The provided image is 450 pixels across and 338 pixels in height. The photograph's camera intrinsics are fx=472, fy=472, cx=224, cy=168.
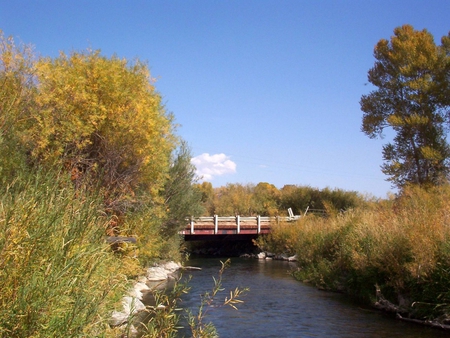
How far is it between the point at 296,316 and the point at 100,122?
8750 mm

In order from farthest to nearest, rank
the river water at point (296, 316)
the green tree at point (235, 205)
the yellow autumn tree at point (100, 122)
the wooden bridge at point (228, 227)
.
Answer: the green tree at point (235, 205), the wooden bridge at point (228, 227), the yellow autumn tree at point (100, 122), the river water at point (296, 316)

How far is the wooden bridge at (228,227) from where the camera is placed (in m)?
34.4

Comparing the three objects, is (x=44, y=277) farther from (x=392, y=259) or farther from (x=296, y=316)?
(x=392, y=259)

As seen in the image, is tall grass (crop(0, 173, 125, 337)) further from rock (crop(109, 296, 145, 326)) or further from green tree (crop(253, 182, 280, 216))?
green tree (crop(253, 182, 280, 216))

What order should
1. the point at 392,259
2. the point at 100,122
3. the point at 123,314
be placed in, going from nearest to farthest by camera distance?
the point at 123,314 < the point at 392,259 < the point at 100,122

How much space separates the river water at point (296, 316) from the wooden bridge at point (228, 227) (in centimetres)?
1317

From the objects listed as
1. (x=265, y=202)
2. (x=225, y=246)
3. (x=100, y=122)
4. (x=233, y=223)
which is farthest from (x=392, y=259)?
(x=265, y=202)

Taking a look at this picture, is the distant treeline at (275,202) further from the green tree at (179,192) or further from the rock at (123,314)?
the rock at (123,314)

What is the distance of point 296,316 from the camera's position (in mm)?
14273

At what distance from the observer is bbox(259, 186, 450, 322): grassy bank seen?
1323 cm

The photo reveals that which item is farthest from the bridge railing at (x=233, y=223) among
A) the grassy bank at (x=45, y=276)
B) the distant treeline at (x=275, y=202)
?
the grassy bank at (x=45, y=276)

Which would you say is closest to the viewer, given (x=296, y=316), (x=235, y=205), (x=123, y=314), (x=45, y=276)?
(x=45, y=276)

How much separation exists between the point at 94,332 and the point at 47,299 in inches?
33.7

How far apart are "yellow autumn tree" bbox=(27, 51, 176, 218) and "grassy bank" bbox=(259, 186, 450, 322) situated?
27.3 ft
